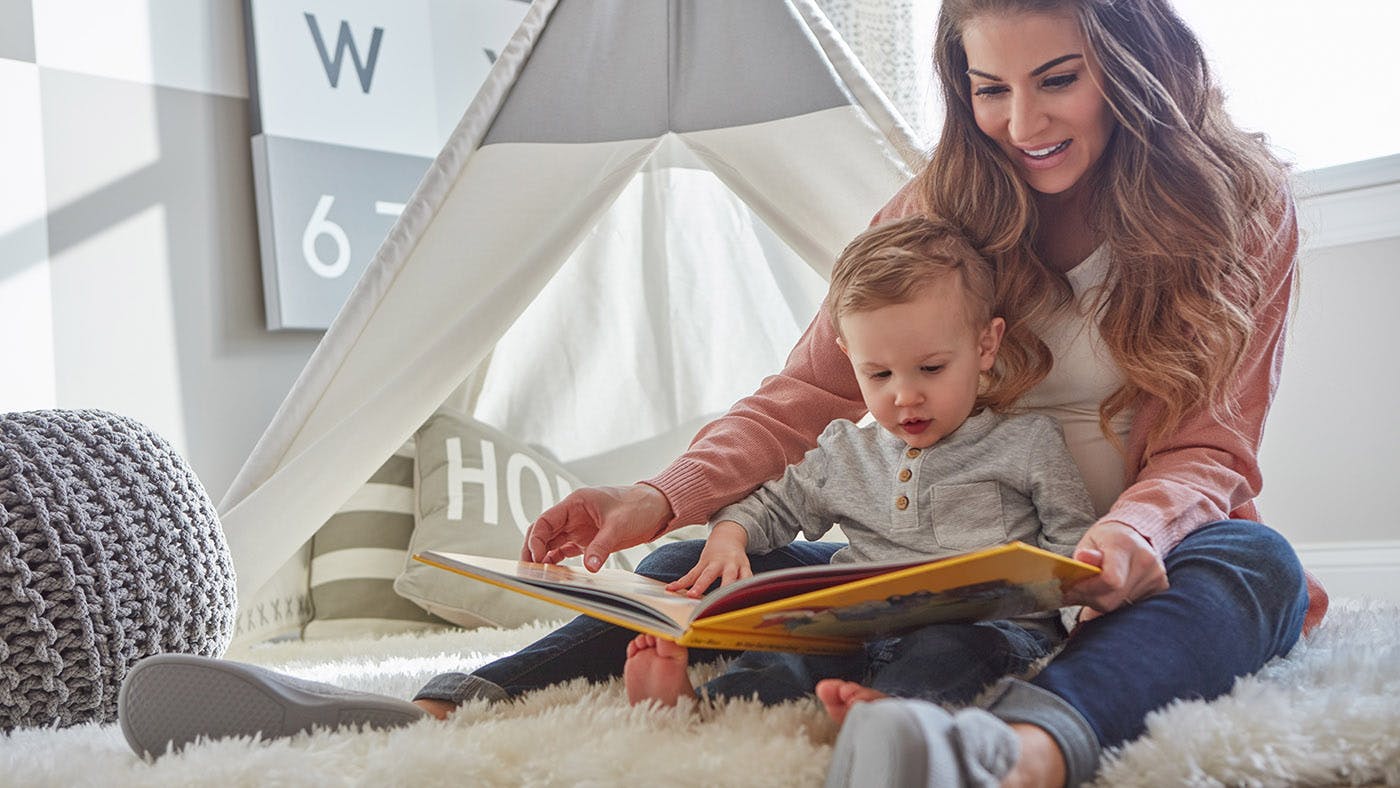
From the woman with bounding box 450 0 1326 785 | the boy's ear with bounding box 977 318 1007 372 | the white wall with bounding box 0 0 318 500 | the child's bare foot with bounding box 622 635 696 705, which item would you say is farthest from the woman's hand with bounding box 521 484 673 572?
the white wall with bounding box 0 0 318 500

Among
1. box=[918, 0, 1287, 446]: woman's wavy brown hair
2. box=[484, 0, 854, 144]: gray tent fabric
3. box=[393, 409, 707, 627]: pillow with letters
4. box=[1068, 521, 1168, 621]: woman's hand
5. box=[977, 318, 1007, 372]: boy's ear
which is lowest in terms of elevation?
box=[393, 409, 707, 627]: pillow with letters

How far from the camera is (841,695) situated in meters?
0.79

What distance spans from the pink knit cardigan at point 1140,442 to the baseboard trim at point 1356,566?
0.98 metres

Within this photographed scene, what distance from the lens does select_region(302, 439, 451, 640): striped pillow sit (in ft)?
6.29

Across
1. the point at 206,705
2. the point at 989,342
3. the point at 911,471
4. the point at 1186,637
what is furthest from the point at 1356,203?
the point at 206,705

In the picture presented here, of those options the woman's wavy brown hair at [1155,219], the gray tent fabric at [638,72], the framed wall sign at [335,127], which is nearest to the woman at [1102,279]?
the woman's wavy brown hair at [1155,219]

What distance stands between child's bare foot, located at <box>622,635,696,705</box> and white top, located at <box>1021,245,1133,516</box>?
0.40 m

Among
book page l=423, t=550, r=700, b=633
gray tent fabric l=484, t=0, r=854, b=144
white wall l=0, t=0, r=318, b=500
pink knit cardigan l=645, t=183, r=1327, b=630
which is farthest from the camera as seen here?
white wall l=0, t=0, r=318, b=500

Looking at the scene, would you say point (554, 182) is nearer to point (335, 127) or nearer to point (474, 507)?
point (474, 507)

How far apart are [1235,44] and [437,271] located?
4.58ft

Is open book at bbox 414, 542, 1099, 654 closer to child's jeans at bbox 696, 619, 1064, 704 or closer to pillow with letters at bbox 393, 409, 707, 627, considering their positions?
child's jeans at bbox 696, 619, 1064, 704

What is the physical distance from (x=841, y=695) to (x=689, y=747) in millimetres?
105

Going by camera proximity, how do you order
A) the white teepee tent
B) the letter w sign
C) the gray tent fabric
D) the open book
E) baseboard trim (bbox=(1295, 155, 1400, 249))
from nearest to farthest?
the open book
the white teepee tent
the gray tent fabric
baseboard trim (bbox=(1295, 155, 1400, 249))
the letter w sign

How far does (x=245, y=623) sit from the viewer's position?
1.84 meters
